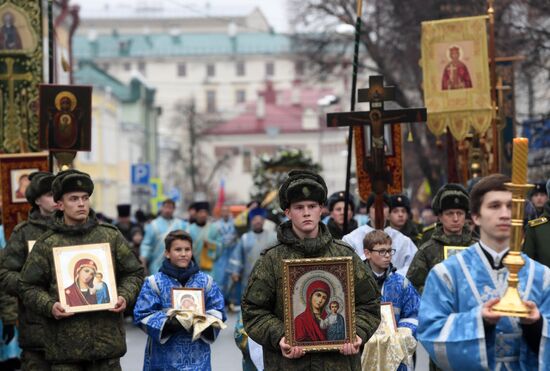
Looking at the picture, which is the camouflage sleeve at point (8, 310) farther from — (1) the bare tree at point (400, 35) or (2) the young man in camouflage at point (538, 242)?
(1) the bare tree at point (400, 35)

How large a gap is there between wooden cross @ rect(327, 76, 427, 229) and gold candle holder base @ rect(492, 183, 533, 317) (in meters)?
6.04

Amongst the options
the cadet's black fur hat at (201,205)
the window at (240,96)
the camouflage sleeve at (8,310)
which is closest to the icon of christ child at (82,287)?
the camouflage sleeve at (8,310)

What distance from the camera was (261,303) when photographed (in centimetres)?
744

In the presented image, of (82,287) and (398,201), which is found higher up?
(398,201)

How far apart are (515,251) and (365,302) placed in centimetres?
187

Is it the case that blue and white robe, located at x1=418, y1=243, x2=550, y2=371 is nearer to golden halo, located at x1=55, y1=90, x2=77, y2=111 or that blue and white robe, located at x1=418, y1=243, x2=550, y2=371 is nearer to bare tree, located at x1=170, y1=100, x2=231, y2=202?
golden halo, located at x1=55, y1=90, x2=77, y2=111

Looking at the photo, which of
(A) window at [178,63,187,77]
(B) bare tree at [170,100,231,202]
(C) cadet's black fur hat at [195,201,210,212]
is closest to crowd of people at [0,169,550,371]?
(C) cadet's black fur hat at [195,201,210,212]

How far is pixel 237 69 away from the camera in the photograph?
133375mm

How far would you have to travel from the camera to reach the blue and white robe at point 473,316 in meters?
6.04

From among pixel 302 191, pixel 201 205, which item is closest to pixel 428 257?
pixel 302 191

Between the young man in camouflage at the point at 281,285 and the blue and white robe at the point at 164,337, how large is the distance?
88.5 inches

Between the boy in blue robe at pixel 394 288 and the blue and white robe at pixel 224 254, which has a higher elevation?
the boy in blue robe at pixel 394 288

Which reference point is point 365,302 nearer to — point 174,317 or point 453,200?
point 174,317

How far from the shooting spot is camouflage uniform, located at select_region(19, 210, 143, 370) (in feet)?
29.2
